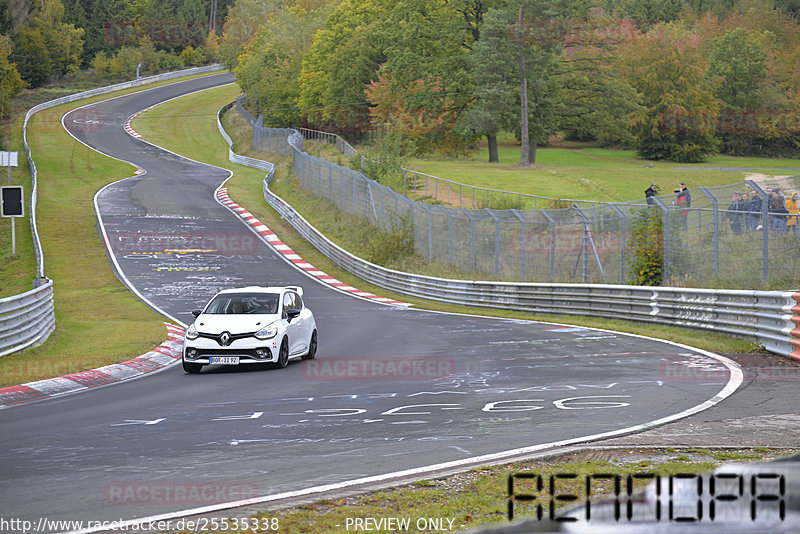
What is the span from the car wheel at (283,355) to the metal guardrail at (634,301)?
334 inches

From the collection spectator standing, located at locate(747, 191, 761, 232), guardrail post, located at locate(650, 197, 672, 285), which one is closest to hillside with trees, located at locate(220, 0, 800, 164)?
guardrail post, located at locate(650, 197, 672, 285)

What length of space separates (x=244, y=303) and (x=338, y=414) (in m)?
7.06

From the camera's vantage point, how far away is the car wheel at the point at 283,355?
1631 cm

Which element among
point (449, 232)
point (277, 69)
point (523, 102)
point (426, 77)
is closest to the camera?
point (449, 232)

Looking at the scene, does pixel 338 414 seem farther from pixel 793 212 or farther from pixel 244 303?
pixel 793 212

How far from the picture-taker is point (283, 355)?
16438 millimetres

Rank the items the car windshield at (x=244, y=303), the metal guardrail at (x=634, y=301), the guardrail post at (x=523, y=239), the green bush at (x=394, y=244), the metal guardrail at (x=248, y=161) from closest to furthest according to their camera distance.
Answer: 1. the metal guardrail at (x=634, y=301)
2. the car windshield at (x=244, y=303)
3. the guardrail post at (x=523, y=239)
4. the green bush at (x=394, y=244)
5. the metal guardrail at (x=248, y=161)

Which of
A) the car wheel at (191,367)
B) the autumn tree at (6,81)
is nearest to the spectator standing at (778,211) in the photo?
the car wheel at (191,367)

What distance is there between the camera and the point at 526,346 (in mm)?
18500

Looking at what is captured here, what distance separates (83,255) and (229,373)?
2668cm

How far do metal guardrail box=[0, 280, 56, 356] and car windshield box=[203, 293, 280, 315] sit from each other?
396 cm

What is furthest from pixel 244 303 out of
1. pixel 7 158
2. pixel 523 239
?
pixel 7 158

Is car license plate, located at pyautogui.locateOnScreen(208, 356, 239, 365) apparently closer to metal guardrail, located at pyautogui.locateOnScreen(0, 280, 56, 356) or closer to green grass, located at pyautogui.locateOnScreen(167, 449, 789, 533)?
metal guardrail, located at pyautogui.locateOnScreen(0, 280, 56, 356)

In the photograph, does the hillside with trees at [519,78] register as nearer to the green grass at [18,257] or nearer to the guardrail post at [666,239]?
the green grass at [18,257]
